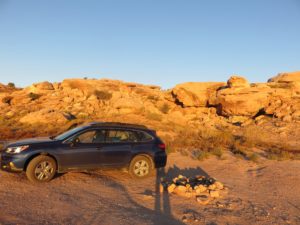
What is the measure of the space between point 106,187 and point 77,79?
1091 inches

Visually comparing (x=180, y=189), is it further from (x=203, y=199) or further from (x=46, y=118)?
(x=46, y=118)

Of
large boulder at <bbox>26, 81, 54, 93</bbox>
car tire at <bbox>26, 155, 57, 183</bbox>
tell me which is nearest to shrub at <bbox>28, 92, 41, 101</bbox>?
large boulder at <bbox>26, 81, 54, 93</bbox>

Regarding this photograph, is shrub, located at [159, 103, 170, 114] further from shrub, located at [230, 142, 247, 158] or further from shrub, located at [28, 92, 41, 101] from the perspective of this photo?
shrub, located at [230, 142, 247, 158]

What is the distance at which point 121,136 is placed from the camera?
955 centimetres

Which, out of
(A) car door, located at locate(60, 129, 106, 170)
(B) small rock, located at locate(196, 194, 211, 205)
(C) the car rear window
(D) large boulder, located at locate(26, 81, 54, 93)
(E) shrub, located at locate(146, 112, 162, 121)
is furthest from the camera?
(D) large boulder, located at locate(26, 81, 54, 93)

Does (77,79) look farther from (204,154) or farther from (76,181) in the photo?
(76,181)

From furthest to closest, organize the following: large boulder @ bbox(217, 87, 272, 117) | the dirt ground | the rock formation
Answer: large boulder @ bbox(217, 87, 272, 117)
the rock formation
the dirt ground

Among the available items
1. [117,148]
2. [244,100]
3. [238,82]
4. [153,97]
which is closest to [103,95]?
[153,97]

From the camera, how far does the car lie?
8086 mm

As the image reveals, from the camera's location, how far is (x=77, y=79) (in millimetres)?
34625

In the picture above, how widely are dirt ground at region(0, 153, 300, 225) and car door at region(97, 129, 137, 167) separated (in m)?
0.55

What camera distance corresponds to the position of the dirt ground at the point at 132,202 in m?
5.87

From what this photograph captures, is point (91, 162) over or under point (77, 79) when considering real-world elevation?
under

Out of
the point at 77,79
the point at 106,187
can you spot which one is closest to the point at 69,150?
the point at 106,187
